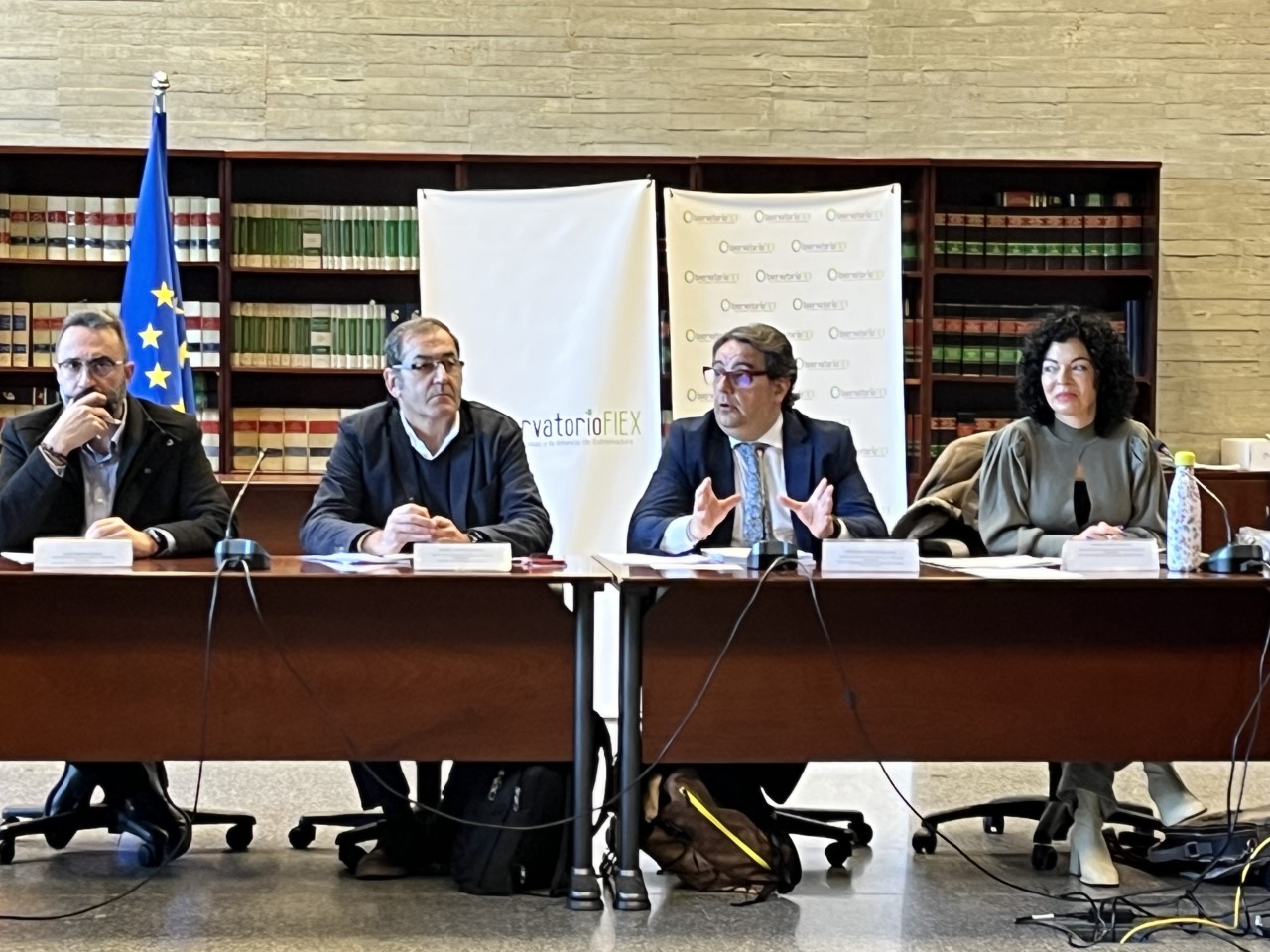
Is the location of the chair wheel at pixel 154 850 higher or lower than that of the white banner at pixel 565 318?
lower

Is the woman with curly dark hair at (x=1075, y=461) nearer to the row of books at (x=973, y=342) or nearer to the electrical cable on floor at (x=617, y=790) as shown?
the electrical cable on floor at (x=617, y=790)

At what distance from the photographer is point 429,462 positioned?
357 centimetres

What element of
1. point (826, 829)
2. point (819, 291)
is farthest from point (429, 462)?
point (819, 291)

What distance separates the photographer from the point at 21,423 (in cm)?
344

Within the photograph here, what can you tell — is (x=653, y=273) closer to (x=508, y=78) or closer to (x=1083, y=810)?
(x=508, y=78)

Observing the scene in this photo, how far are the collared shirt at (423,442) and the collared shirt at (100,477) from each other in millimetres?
631

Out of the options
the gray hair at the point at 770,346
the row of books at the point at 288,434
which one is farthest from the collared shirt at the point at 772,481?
the row of books at the point at 288,434

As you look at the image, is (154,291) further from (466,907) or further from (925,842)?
(925,842)

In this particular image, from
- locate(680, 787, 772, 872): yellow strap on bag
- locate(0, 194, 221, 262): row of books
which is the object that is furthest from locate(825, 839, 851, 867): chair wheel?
locate(0, 194, 221, 262): row of books

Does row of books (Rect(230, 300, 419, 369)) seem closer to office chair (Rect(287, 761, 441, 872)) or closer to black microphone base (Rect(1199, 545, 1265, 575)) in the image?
office chair (Rect(287, 761, 441, 872))

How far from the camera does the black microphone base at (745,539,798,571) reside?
2.91 m

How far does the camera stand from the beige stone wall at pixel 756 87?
6.34 metres

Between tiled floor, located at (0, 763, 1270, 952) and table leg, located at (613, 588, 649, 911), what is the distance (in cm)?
6

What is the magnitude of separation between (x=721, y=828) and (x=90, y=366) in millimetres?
1704
